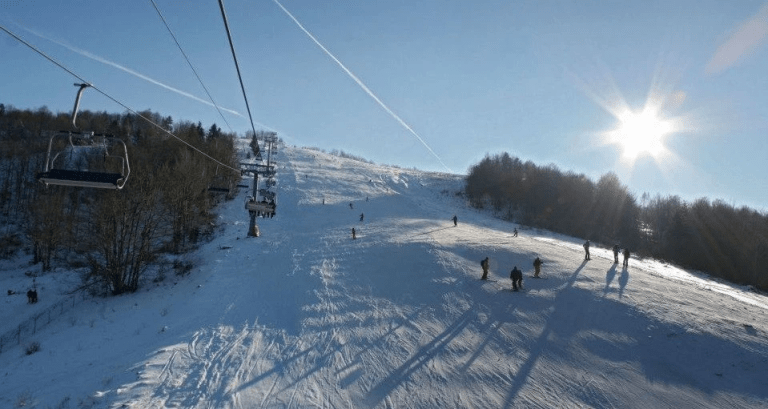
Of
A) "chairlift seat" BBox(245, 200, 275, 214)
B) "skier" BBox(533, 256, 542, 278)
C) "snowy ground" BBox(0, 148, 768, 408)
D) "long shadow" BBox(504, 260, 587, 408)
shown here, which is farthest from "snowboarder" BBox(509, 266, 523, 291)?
"chairlift seat" BBox(245, 200, 275, 214)

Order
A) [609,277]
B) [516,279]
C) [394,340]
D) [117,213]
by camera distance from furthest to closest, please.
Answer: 1. [117,213]
2. [609,277]
3. [516,279]
4. [394,340]

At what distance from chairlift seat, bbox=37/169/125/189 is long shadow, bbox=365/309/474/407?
7.34 m

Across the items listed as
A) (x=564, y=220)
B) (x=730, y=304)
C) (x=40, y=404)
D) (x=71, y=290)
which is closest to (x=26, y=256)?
(x=71, y=290)

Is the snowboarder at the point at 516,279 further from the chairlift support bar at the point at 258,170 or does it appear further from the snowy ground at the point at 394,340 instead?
the chairlift support bar at the point at 258,170

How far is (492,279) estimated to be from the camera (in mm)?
20812

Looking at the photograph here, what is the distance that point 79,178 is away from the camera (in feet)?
24.6

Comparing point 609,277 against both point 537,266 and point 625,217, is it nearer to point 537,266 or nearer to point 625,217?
point 537,266

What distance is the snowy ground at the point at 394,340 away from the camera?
9945 mm

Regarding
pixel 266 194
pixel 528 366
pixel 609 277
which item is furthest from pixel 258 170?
pixel 609 277

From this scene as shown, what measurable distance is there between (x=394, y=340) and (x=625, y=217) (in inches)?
2639

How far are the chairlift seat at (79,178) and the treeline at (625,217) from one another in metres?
51.3

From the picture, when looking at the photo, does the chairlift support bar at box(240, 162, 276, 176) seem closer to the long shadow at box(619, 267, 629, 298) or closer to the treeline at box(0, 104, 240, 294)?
the treeline at box(0, 104, 240, 294)

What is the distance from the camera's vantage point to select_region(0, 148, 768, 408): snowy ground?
392 inches

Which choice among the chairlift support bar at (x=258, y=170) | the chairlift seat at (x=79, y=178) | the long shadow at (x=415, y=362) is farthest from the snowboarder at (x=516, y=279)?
the chairlift seat at (x=79, y=178)
